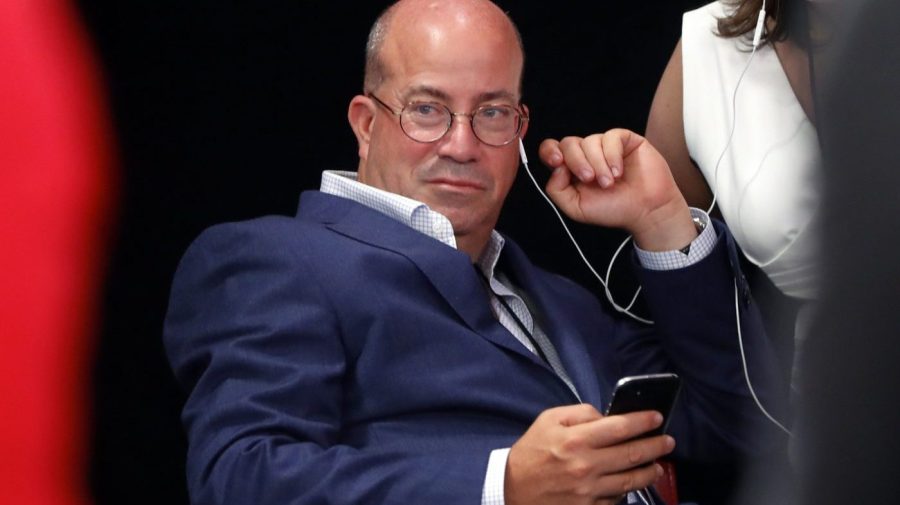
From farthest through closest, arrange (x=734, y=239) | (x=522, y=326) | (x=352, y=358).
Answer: (x=734, y=239) < (x=522, y=326) < (x=352, y=358)

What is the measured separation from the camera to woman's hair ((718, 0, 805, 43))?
1.73 meters

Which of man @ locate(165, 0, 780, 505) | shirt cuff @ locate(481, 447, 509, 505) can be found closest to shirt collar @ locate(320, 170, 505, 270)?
man @ locate(165, 0, 780, 505)

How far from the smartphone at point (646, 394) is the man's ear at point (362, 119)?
1.84 ft

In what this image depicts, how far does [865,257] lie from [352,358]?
3.36 feet

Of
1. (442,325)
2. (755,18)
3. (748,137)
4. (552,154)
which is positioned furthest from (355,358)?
(755,18)

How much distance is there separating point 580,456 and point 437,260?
0.35 m

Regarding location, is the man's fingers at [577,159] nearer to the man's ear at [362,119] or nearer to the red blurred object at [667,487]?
the man's ear at [362,119]

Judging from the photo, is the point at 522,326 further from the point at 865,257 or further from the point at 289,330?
the point at 865,257

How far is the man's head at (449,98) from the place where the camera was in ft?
5.08

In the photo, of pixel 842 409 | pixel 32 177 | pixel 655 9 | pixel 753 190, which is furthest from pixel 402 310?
pixel 842 409

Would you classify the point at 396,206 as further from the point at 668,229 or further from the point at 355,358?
the point at 668,229

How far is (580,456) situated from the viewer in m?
1.20

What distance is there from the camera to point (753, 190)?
5.55 ft

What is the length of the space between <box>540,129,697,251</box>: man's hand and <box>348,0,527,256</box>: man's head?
9cm
